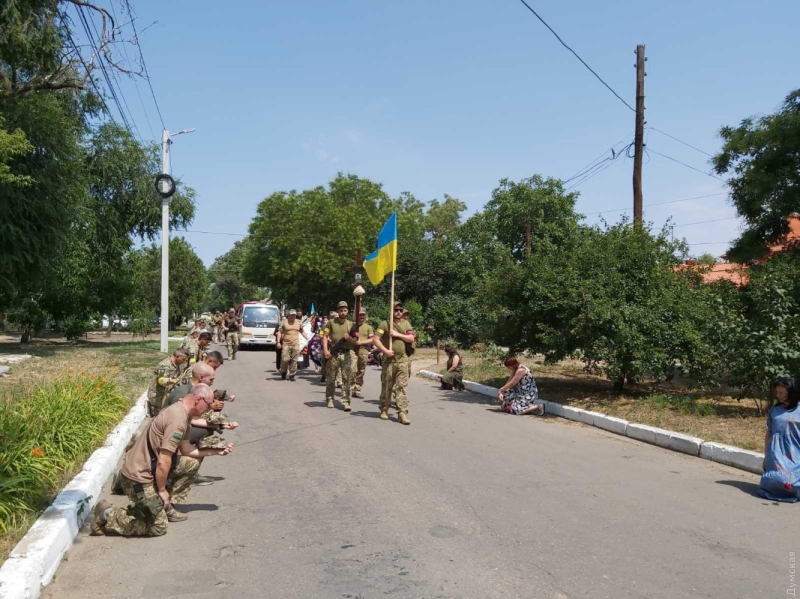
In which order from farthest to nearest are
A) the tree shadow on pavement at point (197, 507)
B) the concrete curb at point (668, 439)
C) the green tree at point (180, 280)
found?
1. the green tree at point (180, 280)
2. the concrete curb at point (668, 439)
3. the tree shadow on pavement at point (197, 507)

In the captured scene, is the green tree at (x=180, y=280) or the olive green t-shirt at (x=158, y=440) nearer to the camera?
the olive green t-shirt at (x=158, y=440)

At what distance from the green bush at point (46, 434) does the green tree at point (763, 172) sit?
14875mm

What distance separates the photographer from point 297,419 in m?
10.6

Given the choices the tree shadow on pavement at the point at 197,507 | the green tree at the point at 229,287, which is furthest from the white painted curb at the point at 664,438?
the green tree at the point at 229,287

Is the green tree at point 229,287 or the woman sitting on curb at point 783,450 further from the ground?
the green tree at point 229,287

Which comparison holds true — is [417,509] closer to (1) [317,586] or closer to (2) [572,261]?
A: (1) [317,586]

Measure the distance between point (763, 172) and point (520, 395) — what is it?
9227 mm

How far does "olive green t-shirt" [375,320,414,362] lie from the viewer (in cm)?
→ 1037

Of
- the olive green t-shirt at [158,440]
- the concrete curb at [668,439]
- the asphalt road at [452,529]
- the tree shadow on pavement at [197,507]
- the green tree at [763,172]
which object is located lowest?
the tree shadow on pavement at [197,507]

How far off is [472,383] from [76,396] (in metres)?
8.90

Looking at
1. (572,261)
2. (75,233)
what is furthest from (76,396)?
(75,233)

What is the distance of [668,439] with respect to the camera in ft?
29.9

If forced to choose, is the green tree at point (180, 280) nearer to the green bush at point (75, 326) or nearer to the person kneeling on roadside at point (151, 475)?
the green bush at point (75, 326)

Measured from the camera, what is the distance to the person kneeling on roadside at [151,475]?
5219 mm
